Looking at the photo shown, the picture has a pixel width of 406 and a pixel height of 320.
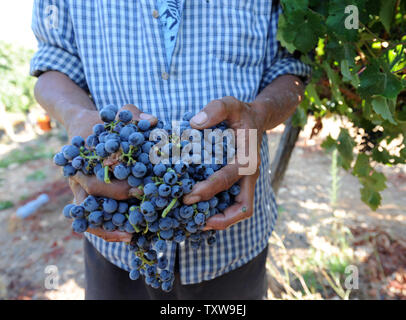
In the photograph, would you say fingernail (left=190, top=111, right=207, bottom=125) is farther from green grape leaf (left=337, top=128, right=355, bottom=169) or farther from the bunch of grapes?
green grape leaf (left=337, top=128, right=355, bottom=169)

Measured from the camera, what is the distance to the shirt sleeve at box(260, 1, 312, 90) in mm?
1446

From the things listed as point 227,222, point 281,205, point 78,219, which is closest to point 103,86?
point 78,219

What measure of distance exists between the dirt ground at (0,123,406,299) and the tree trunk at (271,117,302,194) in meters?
1.11

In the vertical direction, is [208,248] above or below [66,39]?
below

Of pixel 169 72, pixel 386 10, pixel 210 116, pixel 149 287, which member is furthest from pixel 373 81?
pixel 149 287

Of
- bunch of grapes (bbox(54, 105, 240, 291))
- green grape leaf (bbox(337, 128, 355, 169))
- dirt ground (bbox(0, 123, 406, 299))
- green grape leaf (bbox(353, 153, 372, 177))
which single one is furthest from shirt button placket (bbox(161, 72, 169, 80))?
dirt ground (bbox(0, 123, 406, 299))

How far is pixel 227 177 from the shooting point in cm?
97

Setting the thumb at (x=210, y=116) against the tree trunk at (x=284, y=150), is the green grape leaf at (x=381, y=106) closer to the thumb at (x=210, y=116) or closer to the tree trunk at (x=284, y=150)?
the thumb at (x=210, y=116)

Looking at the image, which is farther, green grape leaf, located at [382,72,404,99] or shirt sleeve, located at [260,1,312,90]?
shirt sleeve, located at [260,1,312,90]

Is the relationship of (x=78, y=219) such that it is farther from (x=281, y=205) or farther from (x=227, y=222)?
(x=281, y=205)

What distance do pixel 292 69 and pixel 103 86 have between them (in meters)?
0.86

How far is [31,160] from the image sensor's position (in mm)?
7137
